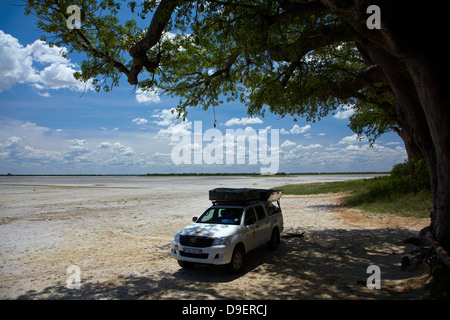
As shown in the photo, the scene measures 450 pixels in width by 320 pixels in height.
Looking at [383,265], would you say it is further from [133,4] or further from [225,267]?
[133,4]

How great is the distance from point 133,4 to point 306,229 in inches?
483

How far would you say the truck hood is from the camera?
8391 millimetres

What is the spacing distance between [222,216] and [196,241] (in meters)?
1.48

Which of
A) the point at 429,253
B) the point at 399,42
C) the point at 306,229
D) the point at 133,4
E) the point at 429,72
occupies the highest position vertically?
the point at 133,4

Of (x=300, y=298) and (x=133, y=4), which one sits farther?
(x=133, y=4)

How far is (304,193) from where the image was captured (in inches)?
1325

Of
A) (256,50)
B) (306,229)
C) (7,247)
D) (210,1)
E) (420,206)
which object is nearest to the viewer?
(210,1)

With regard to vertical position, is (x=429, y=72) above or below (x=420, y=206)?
above

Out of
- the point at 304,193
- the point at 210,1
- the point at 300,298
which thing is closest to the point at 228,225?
the point at 300,298

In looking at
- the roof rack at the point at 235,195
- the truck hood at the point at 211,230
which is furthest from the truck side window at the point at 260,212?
the truck hood at the point at 211,230

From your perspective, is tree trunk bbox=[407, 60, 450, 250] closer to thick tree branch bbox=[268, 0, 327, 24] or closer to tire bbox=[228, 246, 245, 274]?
thick tree branch bbox=[268, 0, 327, 24]

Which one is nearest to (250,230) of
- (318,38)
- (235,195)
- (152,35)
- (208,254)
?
(235,195)

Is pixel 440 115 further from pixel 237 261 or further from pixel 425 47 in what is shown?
pixel 237 261
